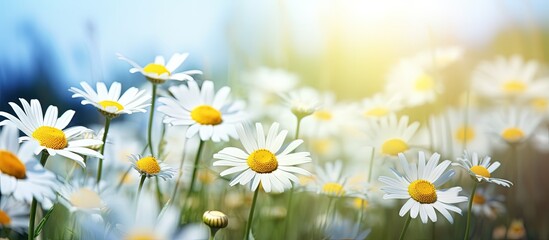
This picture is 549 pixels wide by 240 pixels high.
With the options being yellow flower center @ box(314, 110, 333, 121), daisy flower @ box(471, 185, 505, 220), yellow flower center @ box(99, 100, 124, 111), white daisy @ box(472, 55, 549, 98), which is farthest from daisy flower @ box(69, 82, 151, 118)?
white daisy @ box(472, 55, 549, 98)

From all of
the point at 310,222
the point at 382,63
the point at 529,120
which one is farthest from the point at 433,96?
the point at 382,63

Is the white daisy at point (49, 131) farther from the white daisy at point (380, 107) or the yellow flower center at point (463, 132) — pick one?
the yellow flower center at point (463, 132)

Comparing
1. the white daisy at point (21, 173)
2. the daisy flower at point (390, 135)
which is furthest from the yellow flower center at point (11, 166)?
the daisy flower at point (390, 135)

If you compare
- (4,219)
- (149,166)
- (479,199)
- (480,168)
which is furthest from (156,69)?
(479,199)

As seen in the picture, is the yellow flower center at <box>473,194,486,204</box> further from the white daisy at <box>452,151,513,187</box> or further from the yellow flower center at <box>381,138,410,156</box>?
the white daisy at <box>452,151,513,187</box>

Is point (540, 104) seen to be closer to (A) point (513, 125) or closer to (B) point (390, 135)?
(A) point (513, 125)

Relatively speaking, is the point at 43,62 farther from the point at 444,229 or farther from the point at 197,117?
the point at 444,229
